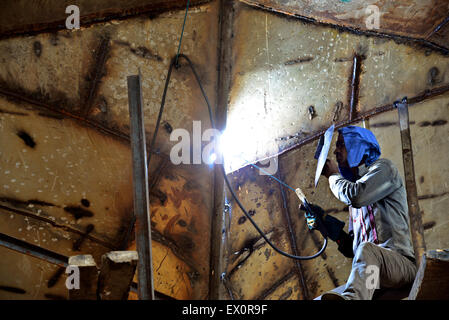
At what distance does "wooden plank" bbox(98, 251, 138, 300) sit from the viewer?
191 cm

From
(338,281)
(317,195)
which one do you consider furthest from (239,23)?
(338,281)

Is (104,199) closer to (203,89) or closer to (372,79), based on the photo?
(203,89)

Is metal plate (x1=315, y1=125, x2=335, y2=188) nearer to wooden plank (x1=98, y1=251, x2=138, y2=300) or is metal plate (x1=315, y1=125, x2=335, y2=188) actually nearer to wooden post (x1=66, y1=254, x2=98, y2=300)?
wooden plank (x1=98, y1=251, x2=138, y2=300)

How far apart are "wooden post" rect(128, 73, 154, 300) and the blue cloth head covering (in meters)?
1.48

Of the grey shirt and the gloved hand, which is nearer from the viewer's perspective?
the grey shirt

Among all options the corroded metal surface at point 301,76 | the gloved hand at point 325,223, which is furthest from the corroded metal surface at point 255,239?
the gloved hand at point 325,223

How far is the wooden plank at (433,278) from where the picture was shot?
1885mm

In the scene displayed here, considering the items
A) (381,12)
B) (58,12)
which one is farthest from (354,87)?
(58,12)

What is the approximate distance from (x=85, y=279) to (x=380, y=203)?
6.33ft

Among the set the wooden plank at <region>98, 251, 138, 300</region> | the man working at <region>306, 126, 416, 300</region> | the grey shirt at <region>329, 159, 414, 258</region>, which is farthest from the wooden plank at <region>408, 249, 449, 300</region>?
the wooden plank at <region>98, 251, 138, 300</region>

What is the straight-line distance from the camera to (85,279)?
1.90 meters

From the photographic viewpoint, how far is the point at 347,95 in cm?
381

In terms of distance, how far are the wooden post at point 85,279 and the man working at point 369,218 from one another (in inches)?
45.4

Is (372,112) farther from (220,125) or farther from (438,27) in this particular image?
(220,125)
